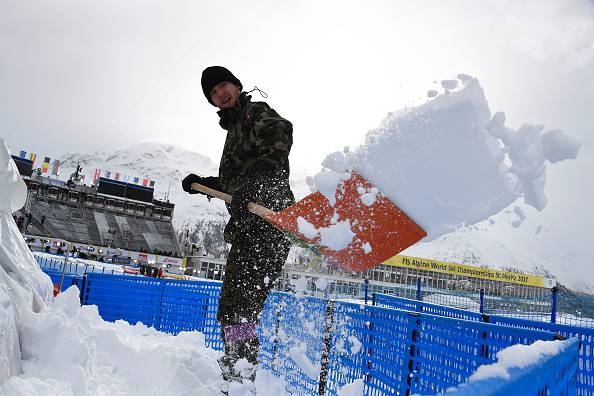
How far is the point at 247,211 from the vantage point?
253cm

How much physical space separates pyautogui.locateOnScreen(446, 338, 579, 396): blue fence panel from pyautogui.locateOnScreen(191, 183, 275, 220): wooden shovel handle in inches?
57.6

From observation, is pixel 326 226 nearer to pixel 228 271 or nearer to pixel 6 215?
pixel 228 271

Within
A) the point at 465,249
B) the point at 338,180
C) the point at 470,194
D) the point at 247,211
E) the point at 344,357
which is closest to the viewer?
the point at 470,194

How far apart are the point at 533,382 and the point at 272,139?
186 centimetres

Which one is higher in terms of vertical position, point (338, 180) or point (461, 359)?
point (338, 180)

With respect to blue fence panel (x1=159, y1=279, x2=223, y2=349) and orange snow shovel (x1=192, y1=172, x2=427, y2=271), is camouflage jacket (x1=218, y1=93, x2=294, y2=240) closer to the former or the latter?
orange snow shovel (x1=192, y1=172, x2=427, y2=271)

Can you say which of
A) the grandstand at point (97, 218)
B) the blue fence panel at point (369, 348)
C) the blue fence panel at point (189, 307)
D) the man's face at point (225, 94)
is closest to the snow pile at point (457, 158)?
the blue fence panel at point (369, 348)

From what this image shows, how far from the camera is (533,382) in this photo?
1.00 m

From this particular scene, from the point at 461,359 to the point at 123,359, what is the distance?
2.37m

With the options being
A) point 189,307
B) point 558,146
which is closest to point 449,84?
point 558,146

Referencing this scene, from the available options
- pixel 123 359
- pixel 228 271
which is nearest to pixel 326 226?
pixel 228 271

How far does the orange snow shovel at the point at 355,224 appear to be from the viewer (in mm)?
2195

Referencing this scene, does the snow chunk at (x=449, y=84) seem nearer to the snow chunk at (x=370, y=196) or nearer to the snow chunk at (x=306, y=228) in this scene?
the snow chunk at (x=370, y=196)

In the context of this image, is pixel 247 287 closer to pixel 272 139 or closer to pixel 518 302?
pixel 272 139
